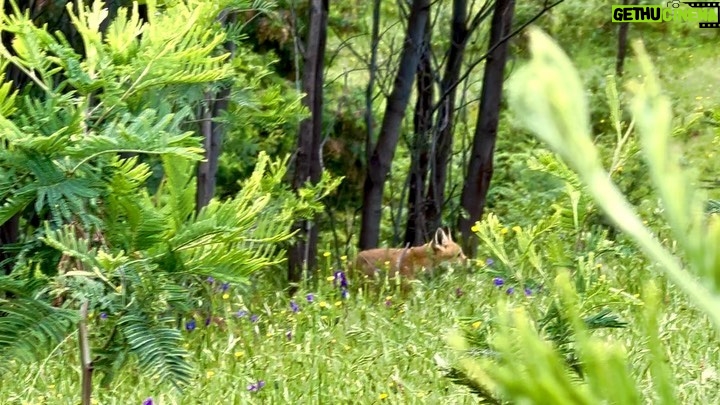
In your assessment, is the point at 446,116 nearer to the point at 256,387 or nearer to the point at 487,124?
the point at 487,124

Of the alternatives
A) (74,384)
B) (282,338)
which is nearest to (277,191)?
(282,338)

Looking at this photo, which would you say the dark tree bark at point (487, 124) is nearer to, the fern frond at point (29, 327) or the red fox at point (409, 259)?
the red fox at point (409, 259)

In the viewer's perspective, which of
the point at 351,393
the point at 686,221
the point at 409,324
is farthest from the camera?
the point at 409,324

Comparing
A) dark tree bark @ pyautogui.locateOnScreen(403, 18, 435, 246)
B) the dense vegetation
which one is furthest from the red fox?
dark tree bark @ pyautogui.locateOnScreen(403, 18, 435, 246)

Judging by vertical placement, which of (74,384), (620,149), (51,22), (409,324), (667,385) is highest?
(51,22)

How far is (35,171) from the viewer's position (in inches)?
55.0

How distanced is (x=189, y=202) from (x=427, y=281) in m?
3.59

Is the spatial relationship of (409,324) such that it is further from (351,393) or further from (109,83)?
(109,83)

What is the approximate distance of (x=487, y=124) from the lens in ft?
22.5

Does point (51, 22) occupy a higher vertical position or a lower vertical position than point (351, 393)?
higher

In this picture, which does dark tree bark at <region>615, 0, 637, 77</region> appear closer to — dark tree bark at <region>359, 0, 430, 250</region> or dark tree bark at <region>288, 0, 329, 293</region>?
dark tree bark at <region>359, 0, 430, 250</region>

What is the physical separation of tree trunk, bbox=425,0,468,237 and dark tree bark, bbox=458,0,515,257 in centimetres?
24

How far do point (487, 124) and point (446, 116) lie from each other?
347mm

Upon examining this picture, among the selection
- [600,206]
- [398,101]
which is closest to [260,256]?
[600,206]
